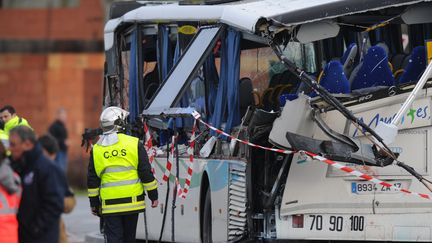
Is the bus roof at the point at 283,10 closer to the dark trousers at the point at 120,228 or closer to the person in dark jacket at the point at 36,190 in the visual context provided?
the dark trousers at the point at 120,228

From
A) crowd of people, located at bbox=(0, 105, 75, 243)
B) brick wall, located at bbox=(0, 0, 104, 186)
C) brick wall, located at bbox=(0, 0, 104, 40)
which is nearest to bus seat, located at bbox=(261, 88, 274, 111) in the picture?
crowd of people, located at bbox=(0, 105, 75, 243)

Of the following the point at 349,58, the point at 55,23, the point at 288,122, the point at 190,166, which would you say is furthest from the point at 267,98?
the point at 55,23

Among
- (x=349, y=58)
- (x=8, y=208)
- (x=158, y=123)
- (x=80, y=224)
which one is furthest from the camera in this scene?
(x=80, y=224)

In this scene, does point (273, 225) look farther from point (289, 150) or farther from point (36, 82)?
point (36, 82)

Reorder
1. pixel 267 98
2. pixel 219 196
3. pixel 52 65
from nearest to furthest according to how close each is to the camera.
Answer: pixel 219 196 → pixel 267 98 → pixel 52 65

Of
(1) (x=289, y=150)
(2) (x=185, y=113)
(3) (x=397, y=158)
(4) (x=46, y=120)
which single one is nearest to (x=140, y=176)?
(2) (x=185, y=113)

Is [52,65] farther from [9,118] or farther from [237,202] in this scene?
[237,202]

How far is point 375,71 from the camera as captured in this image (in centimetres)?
1278

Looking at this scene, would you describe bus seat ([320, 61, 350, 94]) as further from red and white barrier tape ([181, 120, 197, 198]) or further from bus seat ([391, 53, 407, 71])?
red and white barrier tape ([181, 120, 197, 198])

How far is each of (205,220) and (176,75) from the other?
1461mm

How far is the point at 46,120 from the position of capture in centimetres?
3050

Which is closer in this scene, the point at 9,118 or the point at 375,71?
the point at 375,71

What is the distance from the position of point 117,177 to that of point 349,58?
257cm

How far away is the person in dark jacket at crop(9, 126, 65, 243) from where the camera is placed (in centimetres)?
1045
